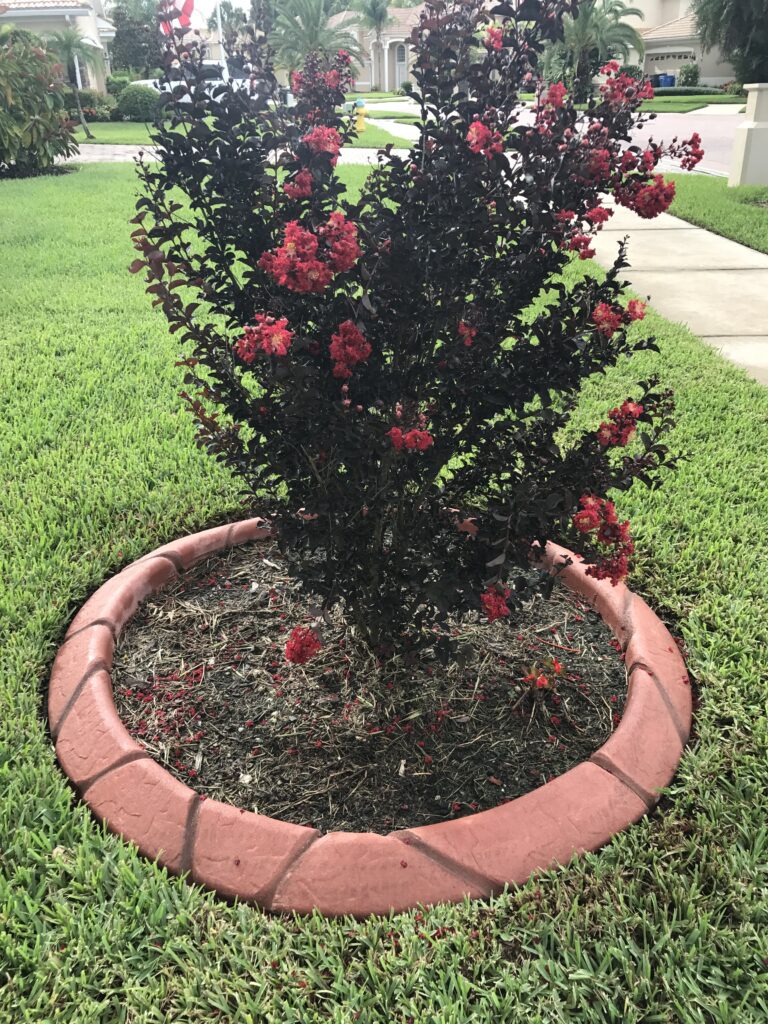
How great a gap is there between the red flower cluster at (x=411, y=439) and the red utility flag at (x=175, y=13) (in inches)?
38.4

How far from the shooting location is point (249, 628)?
8.43 ft

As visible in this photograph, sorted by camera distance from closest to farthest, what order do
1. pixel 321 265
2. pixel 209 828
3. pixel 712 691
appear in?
pixel 321 265 < pixel 209 828 < pixel 712 691

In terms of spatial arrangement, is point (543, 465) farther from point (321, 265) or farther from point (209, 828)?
point (209, 828)

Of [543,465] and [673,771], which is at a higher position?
[543,465]

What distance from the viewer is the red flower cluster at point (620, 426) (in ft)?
6.17

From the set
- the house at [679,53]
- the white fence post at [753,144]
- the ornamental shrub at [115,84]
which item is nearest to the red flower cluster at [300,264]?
the white fence post at [753,144]

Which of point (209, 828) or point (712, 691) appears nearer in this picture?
point (209, 828)

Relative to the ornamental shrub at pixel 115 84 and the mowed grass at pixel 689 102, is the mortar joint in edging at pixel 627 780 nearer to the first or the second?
the mowed grass at pixel 689 102

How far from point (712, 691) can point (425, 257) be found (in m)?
1.44

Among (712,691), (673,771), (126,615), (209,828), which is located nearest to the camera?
(209,828)

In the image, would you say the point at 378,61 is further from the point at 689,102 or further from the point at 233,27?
the point at 233,27

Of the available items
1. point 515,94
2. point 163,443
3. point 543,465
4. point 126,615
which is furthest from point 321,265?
point 163,443

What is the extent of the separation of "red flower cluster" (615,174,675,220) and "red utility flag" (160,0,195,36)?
0.99 m

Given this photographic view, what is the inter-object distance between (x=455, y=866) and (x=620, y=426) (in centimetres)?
106
